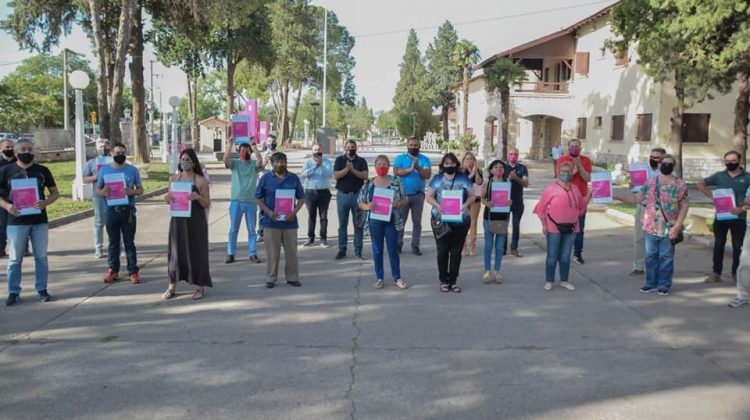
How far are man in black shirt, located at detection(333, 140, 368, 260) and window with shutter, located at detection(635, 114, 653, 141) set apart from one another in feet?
73.5

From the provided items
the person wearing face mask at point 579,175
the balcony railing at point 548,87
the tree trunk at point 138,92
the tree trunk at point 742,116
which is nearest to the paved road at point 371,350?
the person wearing face mask at point 579,175

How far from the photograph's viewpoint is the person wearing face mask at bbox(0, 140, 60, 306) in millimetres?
6910

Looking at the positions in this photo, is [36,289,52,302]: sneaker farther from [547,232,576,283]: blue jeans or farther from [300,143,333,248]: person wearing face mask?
[547,232,576,283]: blue jeans

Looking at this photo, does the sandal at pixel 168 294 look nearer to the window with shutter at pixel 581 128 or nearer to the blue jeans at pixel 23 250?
the blue jeans at pixel 23 250

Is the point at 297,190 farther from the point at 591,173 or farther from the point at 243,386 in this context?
the point at 591,173

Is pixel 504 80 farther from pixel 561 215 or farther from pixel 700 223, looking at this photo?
pixel 561 215

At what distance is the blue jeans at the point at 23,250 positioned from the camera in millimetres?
6906

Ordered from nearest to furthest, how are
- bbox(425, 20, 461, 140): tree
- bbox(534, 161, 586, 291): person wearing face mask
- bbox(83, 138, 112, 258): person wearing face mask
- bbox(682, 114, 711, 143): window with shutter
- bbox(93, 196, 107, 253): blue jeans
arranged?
bbox(534, 161, 586, 291): person wearing face mask
bbox(83, 138, 112, 258): person wearing face mask
bbox(93, 196, 107, 253): blue jeans
bbox(682, 114, 711, 143): window with shutter
bbox(425, 20, 461, 140): tree

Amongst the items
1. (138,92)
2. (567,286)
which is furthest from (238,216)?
(138,92)

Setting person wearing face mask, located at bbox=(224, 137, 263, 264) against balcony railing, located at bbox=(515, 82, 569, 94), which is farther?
balcony railing, located at bbox=(515, 82, 569, 94)

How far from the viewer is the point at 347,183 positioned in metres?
10.0

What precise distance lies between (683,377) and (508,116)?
106 feet

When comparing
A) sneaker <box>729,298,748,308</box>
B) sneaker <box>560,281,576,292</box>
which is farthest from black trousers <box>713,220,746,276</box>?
sneaker <box>560,281,576,292</box>

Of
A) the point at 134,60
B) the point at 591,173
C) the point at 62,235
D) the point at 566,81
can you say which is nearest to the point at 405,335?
the point at 591,173
